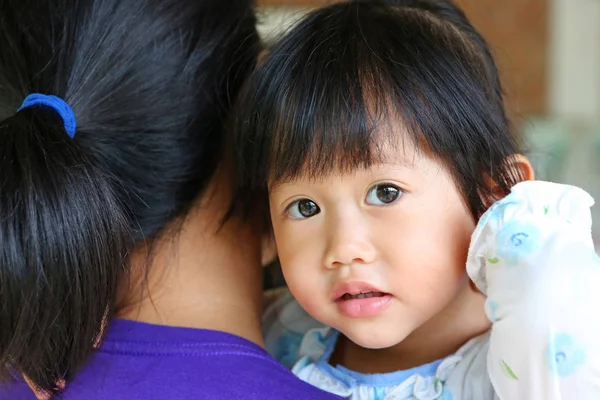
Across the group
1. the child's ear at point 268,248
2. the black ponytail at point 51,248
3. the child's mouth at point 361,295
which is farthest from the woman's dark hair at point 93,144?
the child's mouth at point 361,295

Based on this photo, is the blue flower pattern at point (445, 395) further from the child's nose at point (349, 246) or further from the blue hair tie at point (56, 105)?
the blue hair tie at point (56, 105)

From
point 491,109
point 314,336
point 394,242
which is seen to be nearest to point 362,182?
point 394,242

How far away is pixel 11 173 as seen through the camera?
2.36 feet

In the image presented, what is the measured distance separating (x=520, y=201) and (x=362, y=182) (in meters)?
0.15

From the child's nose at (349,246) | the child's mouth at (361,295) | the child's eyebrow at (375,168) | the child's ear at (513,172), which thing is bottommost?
the child's mouth at (361,295)

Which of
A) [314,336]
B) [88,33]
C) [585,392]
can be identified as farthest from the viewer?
[314,336]

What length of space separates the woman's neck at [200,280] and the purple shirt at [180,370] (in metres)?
0.04

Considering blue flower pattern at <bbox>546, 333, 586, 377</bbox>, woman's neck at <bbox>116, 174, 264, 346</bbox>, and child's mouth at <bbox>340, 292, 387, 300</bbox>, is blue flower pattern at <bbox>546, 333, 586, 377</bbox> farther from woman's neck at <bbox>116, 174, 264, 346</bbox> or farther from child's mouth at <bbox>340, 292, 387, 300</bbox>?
woman's neck at <bbox>116, 174, 264, 346</bbox>

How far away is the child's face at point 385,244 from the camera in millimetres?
786

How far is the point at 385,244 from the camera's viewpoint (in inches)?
31.0

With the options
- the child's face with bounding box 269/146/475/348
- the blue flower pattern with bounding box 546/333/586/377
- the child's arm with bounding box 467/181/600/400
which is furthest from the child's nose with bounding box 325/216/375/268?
the blue flower pattern with bounding box 546/333/586/377

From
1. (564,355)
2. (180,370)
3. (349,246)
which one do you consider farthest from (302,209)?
(564,355)

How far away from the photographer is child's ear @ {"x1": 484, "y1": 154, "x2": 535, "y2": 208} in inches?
33.0

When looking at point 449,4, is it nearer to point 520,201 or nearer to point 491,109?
point 491,109
